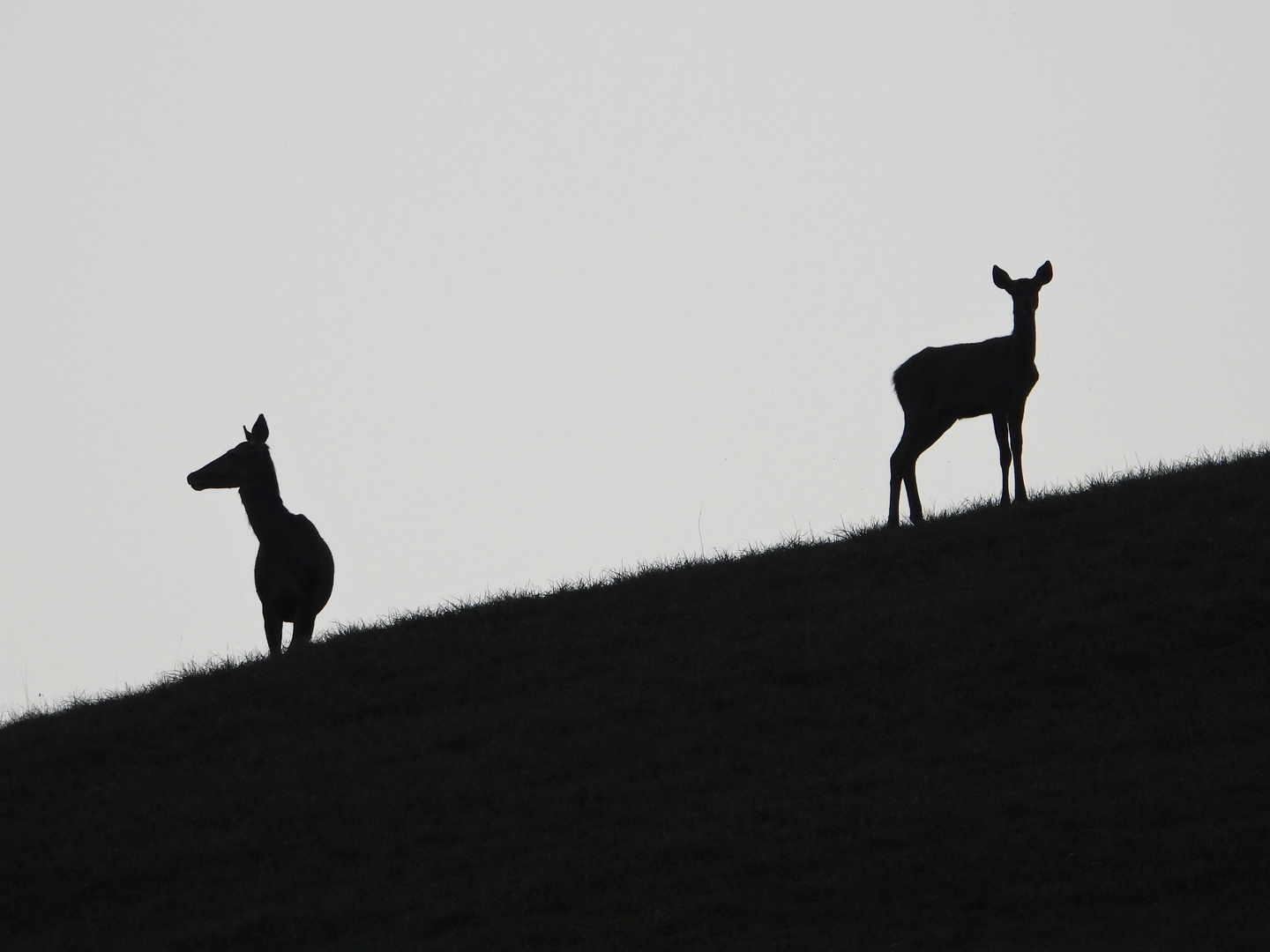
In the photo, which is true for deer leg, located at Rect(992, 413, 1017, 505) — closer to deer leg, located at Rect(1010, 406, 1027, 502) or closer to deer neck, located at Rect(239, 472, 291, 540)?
deer leg, located at Rect(1010, 406, 1027, 502)

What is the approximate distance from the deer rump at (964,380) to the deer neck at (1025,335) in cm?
4

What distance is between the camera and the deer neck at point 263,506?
17.6 metres

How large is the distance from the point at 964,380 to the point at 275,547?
8.68m

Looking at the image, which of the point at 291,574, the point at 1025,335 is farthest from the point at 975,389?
the point at 291,574

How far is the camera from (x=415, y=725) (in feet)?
46.3

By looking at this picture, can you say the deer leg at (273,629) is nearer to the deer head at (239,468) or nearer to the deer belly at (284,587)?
the deer belly at (284,587)

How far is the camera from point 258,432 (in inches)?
718

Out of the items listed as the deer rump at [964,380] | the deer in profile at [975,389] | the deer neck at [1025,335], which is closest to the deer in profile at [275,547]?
the deer in profile at [975,389]

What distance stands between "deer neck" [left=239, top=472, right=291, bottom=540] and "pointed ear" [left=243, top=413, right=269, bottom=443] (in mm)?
511

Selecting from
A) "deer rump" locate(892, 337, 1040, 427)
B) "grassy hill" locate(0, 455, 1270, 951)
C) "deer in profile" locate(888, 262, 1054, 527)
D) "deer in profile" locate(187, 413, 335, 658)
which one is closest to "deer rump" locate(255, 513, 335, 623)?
"deer in profile" locate(187, 413, 335, 658)

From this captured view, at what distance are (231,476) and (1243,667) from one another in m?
11.3

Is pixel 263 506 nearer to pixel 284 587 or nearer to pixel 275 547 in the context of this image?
pixel 275 547

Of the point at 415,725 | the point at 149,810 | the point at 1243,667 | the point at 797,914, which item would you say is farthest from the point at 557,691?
the point at 1243,667

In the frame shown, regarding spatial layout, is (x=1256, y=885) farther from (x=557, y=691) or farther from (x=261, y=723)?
(x=261, y=723)
